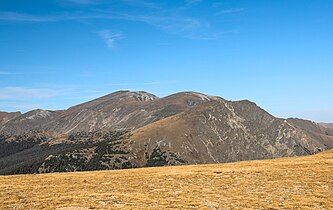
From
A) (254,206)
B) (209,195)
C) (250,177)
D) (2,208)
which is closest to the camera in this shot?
(254,206)

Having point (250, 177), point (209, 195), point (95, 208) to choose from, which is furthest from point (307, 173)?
point (95, 208)

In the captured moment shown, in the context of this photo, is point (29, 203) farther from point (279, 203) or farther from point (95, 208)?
point (279, 203)

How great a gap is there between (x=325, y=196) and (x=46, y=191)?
3347 centimetres

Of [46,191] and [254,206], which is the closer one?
[254,206]

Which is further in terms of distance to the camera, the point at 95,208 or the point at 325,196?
the point at 325,196

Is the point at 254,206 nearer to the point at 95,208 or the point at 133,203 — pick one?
the point at 133,203

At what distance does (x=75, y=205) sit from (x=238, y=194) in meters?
17.7

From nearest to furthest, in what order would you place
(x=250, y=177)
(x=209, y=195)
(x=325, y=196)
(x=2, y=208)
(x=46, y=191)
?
(x=2, y=208) < (x=325, y=196) < (x=209, y=195) < (x=46, y=191) < (x=250, y=177)

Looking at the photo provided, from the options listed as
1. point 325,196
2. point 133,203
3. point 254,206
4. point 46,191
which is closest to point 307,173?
point 325,196

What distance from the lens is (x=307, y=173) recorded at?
2019 inches

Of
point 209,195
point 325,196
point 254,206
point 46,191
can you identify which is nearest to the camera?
point 254,206

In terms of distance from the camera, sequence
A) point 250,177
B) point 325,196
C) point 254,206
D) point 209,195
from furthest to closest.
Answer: point 250,177 → point 209,195 → point 325,196 → point 254,206

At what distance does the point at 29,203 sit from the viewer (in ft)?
107

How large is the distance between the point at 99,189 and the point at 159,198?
12.3m
